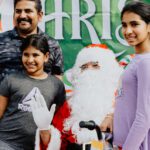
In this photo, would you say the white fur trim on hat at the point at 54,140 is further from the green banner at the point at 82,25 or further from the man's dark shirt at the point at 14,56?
the green banner at the point at 82,25

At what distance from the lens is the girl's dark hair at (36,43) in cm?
280

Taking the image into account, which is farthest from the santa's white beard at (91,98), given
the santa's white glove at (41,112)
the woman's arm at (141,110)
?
the woman's arm at (141,110)

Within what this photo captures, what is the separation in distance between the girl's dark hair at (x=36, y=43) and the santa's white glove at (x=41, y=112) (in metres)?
0.33

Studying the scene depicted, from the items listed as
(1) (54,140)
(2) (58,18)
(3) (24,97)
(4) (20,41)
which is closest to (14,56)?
(4) (20,41)

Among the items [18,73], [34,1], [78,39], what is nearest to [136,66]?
[18,73]

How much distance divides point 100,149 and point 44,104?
1.73ft

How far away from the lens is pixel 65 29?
349cm

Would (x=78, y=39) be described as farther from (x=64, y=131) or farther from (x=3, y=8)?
(x=64, y=131)

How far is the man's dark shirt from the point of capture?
2.89 metres

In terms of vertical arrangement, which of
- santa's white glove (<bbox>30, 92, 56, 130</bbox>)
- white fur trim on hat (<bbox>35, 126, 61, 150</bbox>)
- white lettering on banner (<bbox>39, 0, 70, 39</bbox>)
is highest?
white lettering on banner (<bbox>39, 0, 70, 39</bbox>)

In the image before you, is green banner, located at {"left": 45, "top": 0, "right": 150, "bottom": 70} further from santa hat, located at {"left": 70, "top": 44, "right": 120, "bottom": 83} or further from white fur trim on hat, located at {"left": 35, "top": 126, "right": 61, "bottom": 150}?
white fur trim on hat, located at {"left": 35, "top": 126, "right": 61, "bottom": 150}

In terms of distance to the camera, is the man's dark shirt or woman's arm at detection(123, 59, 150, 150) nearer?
woman's arm at detection(123, 59, 150, 150)

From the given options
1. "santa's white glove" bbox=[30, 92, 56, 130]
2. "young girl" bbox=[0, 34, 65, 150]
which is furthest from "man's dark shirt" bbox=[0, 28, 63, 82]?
"santa's white glove" bbox=[30, 92, 56, 130]

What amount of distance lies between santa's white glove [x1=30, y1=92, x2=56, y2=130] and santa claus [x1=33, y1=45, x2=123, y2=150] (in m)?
0.16
